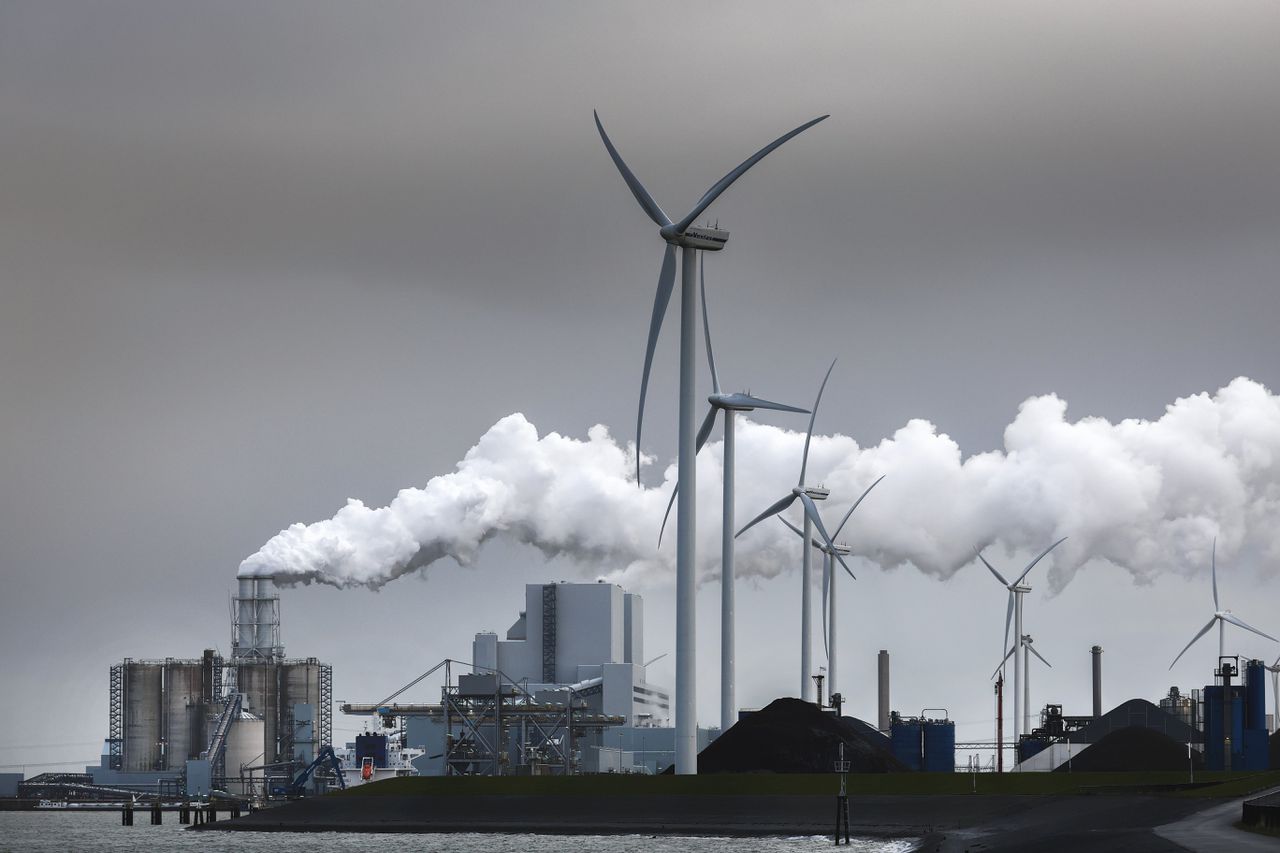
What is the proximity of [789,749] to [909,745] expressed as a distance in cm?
1338

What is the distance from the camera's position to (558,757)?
578ft

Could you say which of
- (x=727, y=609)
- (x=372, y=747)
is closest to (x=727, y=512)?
(x=727, y=609)

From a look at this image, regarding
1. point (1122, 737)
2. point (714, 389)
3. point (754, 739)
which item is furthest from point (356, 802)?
point (1122, 737)

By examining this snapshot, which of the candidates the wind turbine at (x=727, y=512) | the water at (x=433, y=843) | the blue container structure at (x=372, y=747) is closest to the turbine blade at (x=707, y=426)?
the wind turbine at (x=727, y=512)

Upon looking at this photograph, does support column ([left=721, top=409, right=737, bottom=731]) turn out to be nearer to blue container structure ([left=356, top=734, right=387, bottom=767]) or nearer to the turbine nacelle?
the turbine nacelle

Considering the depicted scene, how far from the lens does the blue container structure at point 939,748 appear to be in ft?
384

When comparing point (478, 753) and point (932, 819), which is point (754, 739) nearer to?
point (932, 819)

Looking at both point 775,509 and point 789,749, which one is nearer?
point 789,749

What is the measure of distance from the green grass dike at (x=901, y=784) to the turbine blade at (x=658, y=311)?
18.9 m

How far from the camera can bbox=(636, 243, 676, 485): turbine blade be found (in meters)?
89.1

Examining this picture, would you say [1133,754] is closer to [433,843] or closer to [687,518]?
[687,518]

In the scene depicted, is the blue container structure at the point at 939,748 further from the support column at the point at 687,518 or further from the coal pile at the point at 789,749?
the support column at the point at 687,518

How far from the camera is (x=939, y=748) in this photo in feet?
387

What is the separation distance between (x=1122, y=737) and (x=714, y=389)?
39726mm
